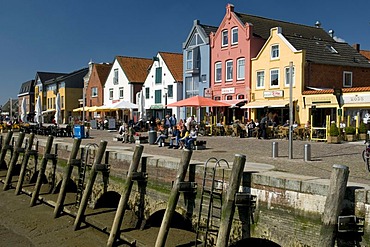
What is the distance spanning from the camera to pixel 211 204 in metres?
9.55

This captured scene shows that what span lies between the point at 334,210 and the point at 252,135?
2124 cm

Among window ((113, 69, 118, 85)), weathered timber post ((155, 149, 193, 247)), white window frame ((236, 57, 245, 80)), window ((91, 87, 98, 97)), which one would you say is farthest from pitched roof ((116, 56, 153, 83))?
weathered timber post ((155, 149, 193, 247))

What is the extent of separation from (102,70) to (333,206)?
184 ft

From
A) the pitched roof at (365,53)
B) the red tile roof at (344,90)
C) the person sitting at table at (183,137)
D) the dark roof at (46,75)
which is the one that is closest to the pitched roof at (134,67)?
the pitched roof at (365,53)

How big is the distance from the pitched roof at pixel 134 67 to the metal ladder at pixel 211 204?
42826mm

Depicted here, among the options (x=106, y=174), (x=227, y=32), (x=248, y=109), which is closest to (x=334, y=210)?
(x=106, y=174)

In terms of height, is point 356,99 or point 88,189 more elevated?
point 356,99

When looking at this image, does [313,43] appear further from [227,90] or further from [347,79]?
[227,90]

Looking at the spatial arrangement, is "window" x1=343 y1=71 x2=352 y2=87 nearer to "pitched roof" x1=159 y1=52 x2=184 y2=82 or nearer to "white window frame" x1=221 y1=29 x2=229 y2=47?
"white window frame" x1=221 y1=29 x2=229 y2=47

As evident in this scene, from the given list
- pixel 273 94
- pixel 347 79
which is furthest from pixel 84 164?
pixel 347 79

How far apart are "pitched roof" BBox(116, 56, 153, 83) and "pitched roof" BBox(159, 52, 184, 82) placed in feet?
21.1

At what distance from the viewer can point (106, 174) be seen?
14344 mm

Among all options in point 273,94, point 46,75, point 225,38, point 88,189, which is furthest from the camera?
point 46,75

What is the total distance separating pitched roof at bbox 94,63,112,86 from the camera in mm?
58812
